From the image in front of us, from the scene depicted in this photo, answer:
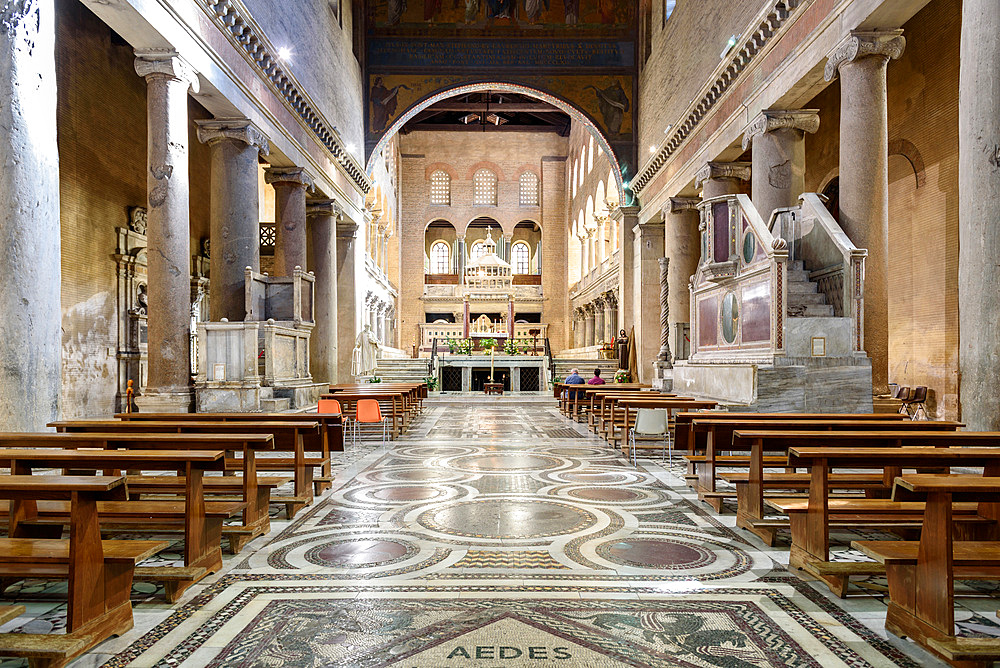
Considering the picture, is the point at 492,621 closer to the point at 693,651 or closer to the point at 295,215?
the point at 693,651

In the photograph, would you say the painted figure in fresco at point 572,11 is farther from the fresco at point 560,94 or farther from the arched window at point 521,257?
the arched window at point 521,257

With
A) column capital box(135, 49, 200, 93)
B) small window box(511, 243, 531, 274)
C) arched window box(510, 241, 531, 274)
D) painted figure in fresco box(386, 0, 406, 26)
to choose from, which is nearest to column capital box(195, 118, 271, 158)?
column capital box(135, 49, 200, 93)

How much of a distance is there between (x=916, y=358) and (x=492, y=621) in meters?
12.5

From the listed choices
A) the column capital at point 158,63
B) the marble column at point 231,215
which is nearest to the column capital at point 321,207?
the marble column at point 231,215

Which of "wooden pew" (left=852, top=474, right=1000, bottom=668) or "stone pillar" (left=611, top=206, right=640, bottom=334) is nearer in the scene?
"wooden pew" (left=852, top=474, right=1000, bottom=668)

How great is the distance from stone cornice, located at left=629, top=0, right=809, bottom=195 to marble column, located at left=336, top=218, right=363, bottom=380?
32.4 ft

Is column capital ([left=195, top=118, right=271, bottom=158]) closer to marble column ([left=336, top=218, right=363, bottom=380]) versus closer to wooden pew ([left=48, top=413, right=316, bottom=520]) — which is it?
wooden pew ([left=48, top=413, right=316, bottom=520])

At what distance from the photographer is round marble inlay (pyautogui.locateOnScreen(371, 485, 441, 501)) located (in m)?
5.86

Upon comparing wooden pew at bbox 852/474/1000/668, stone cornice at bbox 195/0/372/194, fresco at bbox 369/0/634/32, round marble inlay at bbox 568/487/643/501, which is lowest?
round marble inlay at bbox 568/487/643/501

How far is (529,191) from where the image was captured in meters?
39.5

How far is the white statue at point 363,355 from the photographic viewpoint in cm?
2017

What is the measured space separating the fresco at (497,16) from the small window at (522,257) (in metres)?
20.3

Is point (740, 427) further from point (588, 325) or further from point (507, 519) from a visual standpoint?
point (588, 325)

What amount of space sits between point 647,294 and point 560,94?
24.9 ft
